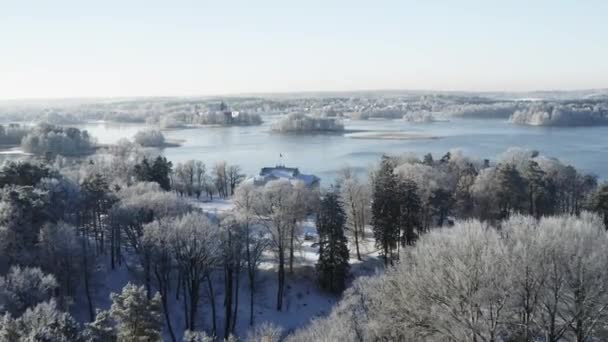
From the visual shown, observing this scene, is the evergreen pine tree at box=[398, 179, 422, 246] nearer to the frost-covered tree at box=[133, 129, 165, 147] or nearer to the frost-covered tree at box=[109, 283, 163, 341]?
the frost-covered tree at box=[109, 283, 163, 341]

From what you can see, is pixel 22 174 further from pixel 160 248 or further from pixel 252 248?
pixel 252 248

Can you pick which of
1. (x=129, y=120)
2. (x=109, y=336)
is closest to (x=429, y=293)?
(x=109, y=336)

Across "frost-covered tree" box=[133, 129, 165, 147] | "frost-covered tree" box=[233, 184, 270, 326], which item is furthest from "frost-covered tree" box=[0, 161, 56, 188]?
"frost-covered tree" box=[133, 129, 165, 147]

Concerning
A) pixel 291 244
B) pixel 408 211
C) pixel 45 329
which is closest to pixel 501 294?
pixel 45 329

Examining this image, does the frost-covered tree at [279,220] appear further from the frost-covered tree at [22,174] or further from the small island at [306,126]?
the small island at [306,126]

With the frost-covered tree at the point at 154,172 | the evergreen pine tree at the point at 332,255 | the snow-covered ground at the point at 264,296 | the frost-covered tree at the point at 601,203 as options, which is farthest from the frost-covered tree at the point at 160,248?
the frost-covered tree at the point at 601,203

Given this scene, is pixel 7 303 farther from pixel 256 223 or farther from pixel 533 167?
pixel 533 167
